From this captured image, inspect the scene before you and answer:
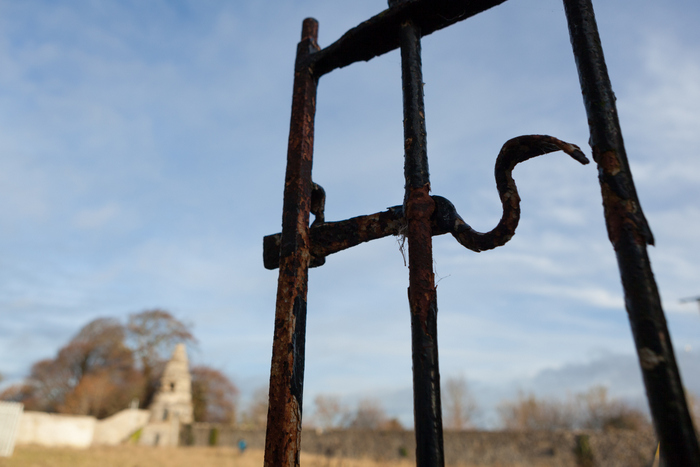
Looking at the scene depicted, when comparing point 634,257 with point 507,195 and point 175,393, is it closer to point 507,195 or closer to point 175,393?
point 507,195

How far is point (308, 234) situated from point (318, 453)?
21.6 m

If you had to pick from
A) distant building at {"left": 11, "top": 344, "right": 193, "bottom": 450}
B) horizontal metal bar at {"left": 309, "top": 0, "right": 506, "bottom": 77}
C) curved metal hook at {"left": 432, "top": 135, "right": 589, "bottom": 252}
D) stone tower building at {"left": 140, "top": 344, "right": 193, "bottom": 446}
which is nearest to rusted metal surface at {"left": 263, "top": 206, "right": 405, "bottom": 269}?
curved metal hook at {"left": 432, "top": 135, "right": 589, "bottom": 252}

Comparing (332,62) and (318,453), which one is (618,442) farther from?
(332,62)

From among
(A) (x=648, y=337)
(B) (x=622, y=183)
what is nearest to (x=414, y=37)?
(B) (x=622, y=183)

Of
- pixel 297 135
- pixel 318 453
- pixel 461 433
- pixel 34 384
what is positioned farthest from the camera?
pixel 34 384

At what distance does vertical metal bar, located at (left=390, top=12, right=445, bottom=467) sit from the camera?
1128 millimetres

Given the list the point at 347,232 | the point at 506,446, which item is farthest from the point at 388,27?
the point at 506,446

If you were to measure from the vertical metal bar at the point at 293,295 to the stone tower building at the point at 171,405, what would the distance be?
96.6 ft

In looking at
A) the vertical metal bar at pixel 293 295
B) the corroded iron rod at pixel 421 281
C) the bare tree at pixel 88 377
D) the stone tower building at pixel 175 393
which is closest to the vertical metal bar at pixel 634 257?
the corroded iron rod at pixel 421 281

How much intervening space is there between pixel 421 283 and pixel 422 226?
0.59ft

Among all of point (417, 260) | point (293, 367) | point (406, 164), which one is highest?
point (406, 164)

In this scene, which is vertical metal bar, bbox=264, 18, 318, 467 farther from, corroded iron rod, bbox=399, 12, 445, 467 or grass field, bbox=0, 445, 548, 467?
grass field, bbox=0, 445, 548, 467

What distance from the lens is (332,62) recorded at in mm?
1860

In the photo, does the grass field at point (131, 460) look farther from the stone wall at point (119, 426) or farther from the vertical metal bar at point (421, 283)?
the vertical metal bar at point (421, 283)
